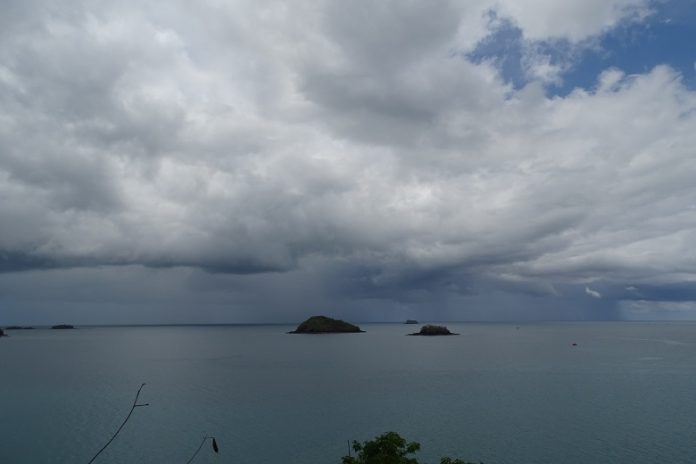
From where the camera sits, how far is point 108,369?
425ft

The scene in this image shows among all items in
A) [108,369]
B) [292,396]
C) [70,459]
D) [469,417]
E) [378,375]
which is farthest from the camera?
[108,369]

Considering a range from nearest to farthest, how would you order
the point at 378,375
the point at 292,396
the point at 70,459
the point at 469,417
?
the point at 70,459 → the point at 469,417 → the point at 292,396 → the point at 378,375

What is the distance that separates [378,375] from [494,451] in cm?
6170

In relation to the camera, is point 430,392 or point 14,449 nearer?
point 14,449

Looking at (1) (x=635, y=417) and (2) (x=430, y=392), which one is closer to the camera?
(1) (x=635, y=417)

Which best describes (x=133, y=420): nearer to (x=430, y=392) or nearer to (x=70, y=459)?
(x=70, y=459)

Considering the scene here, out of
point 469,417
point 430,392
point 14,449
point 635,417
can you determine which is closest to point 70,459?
point 14,449

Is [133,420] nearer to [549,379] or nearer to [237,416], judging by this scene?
[237,416]

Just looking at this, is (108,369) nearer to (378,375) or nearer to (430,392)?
(378,375)

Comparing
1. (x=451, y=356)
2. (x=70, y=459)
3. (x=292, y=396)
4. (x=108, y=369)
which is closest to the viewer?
(x=70, y=459)

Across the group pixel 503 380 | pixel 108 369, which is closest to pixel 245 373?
pixel 108 369

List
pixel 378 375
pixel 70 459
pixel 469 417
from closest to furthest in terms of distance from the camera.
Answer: pixel 70 459 < pixel 469 417 < pixel 378 375

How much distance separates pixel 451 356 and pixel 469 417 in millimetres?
99055

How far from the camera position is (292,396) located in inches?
3297
